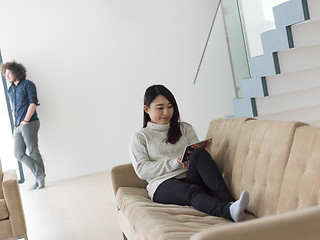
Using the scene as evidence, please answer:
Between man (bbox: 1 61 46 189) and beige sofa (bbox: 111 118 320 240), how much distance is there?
167 inches

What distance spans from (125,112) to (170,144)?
4.87 m

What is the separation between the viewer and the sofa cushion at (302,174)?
7.13ft

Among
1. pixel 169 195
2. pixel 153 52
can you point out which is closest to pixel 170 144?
pixel 169 195

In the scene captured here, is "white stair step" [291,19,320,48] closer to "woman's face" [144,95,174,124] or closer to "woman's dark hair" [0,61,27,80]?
"woman's face" [144,95,174,124]

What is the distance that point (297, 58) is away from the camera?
4688mm

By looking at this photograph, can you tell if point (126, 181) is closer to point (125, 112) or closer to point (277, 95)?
point (277, 95)

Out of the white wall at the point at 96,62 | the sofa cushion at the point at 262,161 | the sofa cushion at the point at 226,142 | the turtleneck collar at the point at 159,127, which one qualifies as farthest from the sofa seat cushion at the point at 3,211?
the white wall at the point at 96,62

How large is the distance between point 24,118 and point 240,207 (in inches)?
217

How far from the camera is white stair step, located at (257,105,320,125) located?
203 inches

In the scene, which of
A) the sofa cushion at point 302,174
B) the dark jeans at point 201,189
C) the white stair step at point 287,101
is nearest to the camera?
the sofa cushion at point 302,174

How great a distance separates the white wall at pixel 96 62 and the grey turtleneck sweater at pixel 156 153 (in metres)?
4.73

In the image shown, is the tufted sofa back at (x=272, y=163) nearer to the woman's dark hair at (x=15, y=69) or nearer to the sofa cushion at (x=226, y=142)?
the sofa cushion at (x=226, y=142)

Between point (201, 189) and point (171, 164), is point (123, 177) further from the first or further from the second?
point (201, 189)

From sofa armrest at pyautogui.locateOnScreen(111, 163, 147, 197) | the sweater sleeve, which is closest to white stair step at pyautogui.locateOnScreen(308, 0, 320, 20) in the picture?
the sweater sleeve
